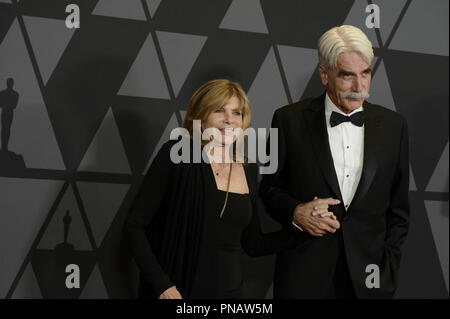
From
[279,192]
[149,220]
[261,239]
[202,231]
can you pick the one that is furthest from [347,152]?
[149,220]

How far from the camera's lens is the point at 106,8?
3.47 m

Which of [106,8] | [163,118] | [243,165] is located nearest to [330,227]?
[243,165]

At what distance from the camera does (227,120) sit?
9.57 feet

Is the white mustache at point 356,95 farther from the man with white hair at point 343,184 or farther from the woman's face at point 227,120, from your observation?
the woman's face at point 227,120

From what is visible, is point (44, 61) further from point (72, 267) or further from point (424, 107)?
point (424, 107)

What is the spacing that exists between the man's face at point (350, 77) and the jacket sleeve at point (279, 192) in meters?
0.32

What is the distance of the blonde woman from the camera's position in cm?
284

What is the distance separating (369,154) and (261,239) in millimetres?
657

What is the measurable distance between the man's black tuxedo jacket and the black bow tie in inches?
1.8

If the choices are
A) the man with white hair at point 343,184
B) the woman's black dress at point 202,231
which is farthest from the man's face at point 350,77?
the woman's black dress at point 202,231

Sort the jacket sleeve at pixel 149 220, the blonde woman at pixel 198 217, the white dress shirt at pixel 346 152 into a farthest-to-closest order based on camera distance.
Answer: the white dress shirt at pixel 346 152
the blonde woman at pixel 198 217
the jacket sleeve at pixel 149 220

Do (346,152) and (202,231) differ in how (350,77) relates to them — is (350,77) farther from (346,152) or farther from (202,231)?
(202,231)

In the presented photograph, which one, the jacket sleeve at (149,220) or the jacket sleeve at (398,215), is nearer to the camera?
the jacket sleeve at (149,220)

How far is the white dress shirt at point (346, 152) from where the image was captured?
9.75 ft
